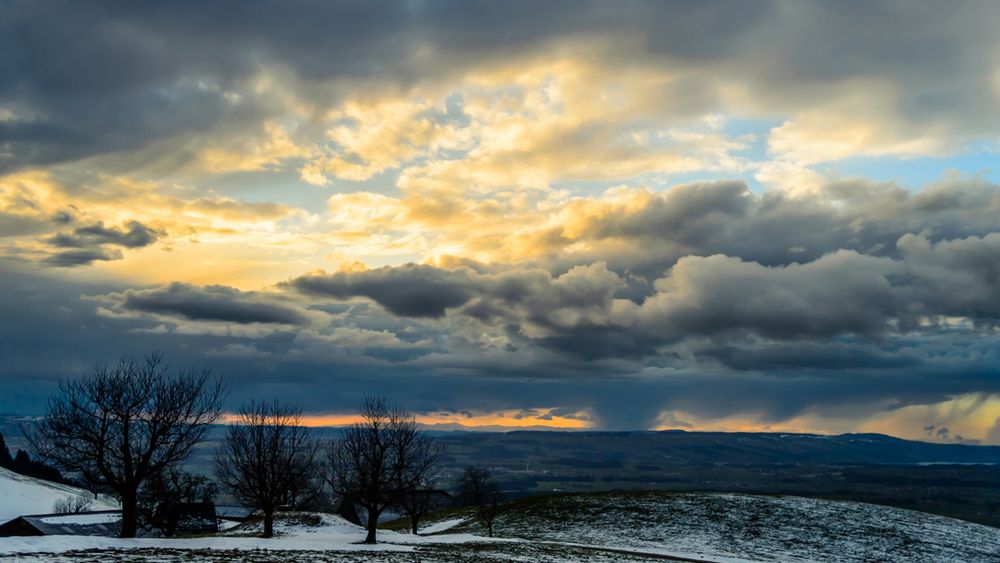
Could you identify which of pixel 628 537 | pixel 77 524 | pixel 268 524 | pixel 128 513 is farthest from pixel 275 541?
pixel 77 524

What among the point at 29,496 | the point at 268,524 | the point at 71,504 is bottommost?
the point at 71,504

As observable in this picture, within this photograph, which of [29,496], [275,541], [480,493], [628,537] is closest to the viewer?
[275,541]

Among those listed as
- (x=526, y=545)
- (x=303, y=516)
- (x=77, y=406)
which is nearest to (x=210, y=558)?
(x=77, y=406)

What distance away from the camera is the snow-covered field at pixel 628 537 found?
43.0 m

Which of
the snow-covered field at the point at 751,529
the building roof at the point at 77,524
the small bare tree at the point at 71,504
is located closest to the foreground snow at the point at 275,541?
the building roof at the point at 77,524

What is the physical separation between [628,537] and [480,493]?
29.1m

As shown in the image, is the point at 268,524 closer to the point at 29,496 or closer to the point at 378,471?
the point at 378,471

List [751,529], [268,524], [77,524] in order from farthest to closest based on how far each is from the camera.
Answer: [77,524], [751,529], [268,524]

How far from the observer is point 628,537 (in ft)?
240

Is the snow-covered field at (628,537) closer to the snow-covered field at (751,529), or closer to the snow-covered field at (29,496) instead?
the snow-covered field at (751,529)

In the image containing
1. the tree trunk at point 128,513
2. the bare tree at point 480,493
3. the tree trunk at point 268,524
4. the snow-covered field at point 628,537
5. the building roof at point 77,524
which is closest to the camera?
the snow-covered field at point 628,537

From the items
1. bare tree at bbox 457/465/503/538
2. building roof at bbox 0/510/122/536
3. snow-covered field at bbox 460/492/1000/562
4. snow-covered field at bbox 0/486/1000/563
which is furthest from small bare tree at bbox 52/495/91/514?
snow-covered field at bbox 460/492/1000/562

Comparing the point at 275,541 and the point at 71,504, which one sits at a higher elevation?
the point at 275,541

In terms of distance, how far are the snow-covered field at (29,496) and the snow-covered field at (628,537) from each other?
291 ft
